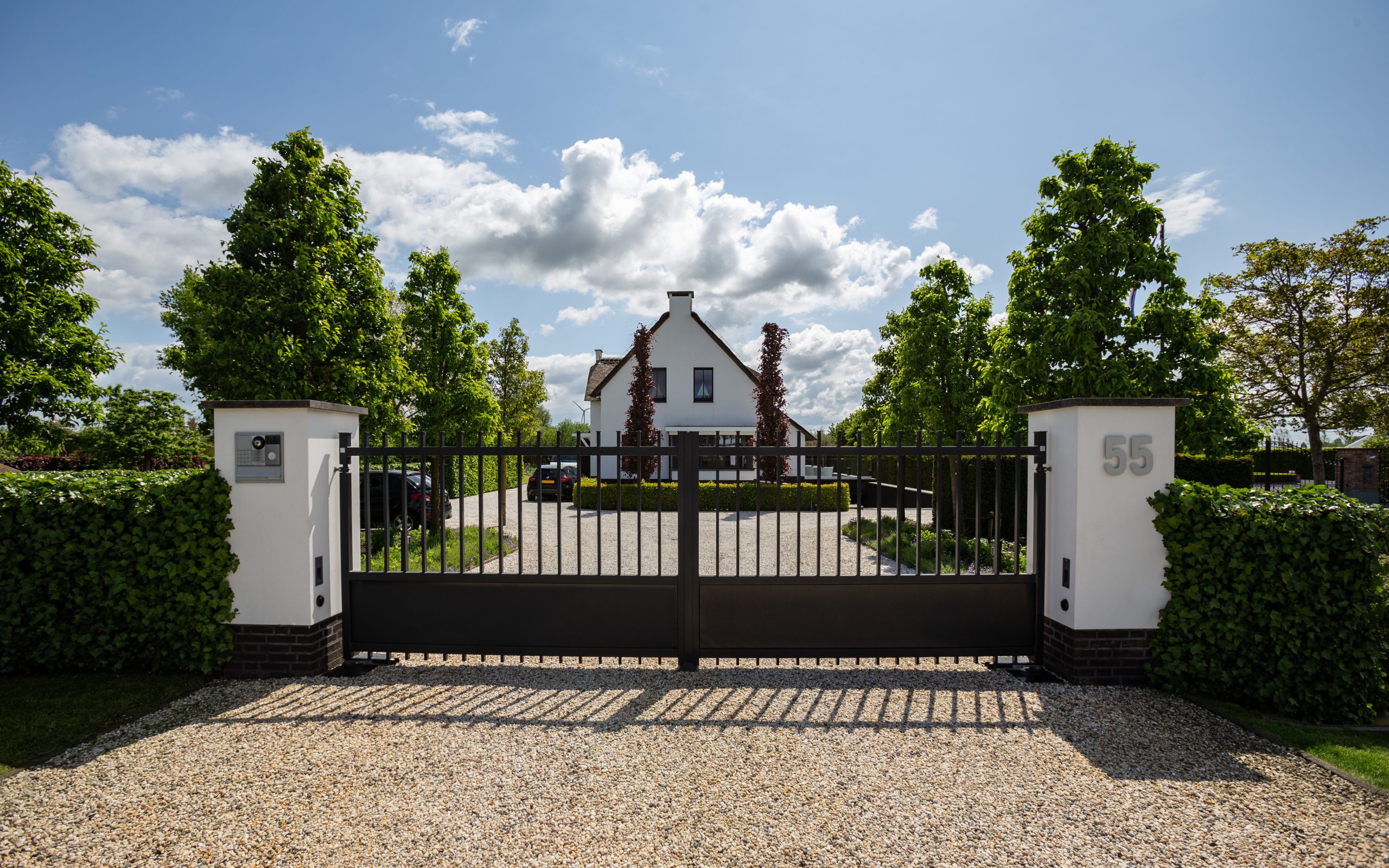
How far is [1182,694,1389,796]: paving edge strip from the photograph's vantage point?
139 inches

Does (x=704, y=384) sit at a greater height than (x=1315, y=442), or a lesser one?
greater

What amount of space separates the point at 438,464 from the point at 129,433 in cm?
1809

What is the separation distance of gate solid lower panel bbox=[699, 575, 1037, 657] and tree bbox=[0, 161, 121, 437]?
53.3ft

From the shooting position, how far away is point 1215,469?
56.1 ft

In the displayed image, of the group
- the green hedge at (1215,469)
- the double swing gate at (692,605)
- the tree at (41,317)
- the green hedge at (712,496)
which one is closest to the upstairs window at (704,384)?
the green hedge at (712,496)

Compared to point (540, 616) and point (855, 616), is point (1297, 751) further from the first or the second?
point (540, 616)

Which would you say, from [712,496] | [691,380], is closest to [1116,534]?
[712,496]

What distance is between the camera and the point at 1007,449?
5266 mm

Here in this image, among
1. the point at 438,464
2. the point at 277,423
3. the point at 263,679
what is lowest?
the point at 263,679

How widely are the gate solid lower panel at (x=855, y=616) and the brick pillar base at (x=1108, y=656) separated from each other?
18.2 inches

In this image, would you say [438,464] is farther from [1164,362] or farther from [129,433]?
[129,433]

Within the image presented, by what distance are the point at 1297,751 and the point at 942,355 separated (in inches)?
472

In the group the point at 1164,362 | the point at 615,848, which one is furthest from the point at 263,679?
the point at 1164,362

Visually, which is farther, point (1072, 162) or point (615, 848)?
point (1072, 162)
